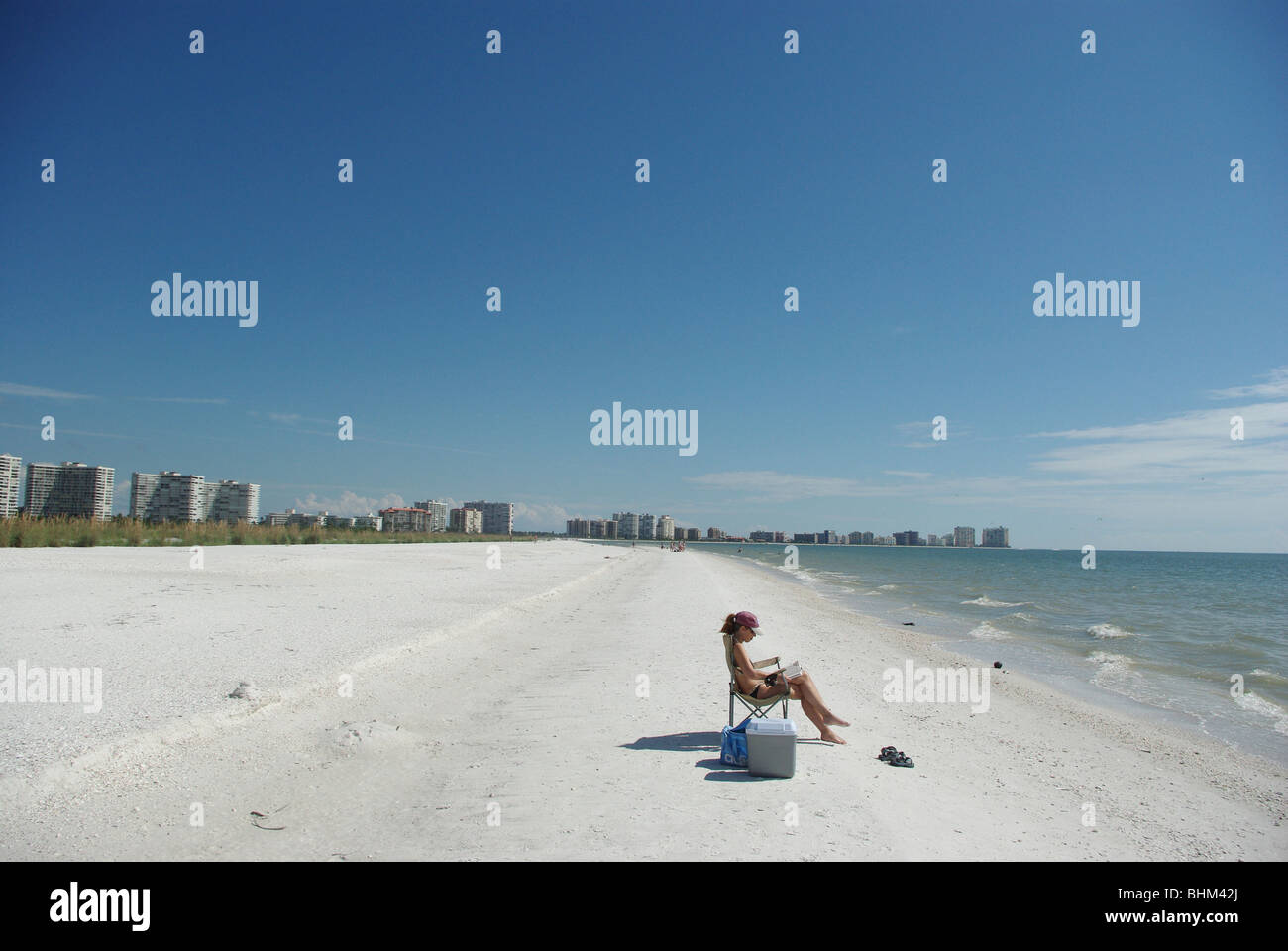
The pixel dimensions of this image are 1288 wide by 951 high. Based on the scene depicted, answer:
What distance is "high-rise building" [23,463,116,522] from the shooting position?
67850mm

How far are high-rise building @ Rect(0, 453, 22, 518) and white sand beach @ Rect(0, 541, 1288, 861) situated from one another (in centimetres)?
6658

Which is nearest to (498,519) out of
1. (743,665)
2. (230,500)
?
(230,500)

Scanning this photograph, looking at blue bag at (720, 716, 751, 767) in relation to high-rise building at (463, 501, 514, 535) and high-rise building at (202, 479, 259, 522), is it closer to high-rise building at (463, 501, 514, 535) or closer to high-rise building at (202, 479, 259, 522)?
high-rise building at (202, 479, 259, 522)

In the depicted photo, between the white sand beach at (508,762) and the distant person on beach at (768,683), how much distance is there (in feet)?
1.13

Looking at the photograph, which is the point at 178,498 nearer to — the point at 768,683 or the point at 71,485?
the point at 71,485

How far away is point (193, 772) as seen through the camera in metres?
5.61

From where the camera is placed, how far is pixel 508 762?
6.47m

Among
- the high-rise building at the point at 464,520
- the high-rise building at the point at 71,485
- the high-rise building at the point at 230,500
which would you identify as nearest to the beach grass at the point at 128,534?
the high-rise building at the point at 71,485

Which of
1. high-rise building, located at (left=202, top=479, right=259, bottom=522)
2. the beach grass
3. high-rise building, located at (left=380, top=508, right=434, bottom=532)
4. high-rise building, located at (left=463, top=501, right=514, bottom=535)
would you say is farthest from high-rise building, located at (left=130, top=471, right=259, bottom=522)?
high-rise building, located at (left=463, top=501, right=514, bottom=535)

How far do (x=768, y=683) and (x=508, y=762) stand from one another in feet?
8.83

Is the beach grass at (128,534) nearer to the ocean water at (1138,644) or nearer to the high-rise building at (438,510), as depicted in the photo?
the ocean water at (1138,644)

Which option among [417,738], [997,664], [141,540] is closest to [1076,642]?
[997,664]

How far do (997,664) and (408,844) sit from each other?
13708mm
